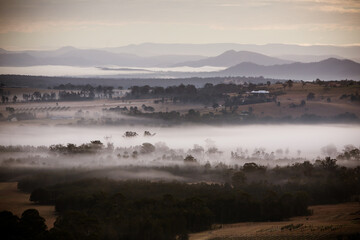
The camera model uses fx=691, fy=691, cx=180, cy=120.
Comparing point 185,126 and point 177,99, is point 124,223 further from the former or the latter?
point 177,99

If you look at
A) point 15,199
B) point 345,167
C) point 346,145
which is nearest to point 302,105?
point 346,145

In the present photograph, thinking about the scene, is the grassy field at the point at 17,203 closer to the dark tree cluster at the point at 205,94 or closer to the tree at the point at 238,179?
the tree at the point at 238,179

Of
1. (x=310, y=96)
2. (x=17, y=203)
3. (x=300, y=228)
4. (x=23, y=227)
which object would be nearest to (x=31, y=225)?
(x=23, y=227)

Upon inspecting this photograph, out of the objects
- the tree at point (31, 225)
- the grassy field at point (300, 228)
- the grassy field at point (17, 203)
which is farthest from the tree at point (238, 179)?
the tree at point (31, 225)

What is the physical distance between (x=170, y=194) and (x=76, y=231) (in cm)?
1303

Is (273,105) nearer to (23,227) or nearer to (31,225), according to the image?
(31,225)

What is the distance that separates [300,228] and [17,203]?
26.4 m

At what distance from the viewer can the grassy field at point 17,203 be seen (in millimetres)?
56094

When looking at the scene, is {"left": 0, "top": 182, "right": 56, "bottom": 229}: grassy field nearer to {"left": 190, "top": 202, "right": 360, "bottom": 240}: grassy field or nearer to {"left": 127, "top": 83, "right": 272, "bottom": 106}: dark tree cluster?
{"left": 190, "top": 202, "right": 360, "bottom": 240}: grassy field

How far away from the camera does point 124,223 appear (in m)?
48.2

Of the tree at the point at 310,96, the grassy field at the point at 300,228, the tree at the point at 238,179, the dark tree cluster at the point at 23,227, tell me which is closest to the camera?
the dark tree cluster at the point at 23,227

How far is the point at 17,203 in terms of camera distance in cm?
6197

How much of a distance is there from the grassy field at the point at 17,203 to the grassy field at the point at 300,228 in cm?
1327

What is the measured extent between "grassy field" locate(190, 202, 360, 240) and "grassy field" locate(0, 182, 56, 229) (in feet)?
43.5
